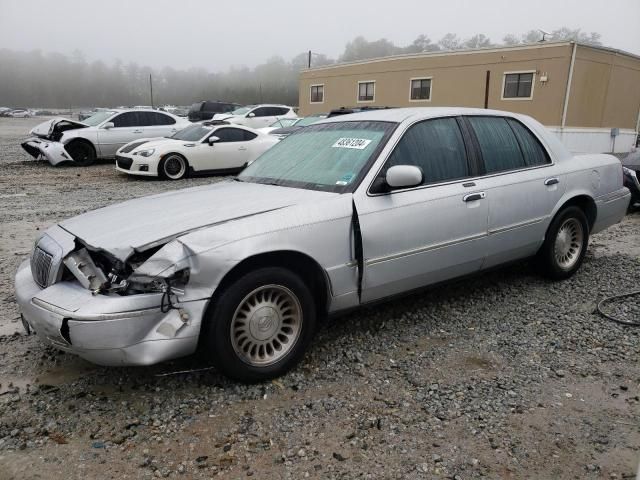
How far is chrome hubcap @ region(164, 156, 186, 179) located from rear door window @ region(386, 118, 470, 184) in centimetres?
853

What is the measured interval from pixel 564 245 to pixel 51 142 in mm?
12928

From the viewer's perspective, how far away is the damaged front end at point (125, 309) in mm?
2586

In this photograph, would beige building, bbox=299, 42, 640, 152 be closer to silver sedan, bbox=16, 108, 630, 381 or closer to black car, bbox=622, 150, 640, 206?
black car, bbox=622, 150, 640, 206

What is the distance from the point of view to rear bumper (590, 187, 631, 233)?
4980 millimetres

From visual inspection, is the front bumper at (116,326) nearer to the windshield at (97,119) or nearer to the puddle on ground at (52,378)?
the puddle on ground at (52,378)

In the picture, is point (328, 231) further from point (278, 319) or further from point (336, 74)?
point (336, 74)

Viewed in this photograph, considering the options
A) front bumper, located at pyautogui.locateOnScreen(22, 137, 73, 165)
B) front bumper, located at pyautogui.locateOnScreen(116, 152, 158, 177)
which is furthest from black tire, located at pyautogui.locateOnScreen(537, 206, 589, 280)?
front bumper, located at pyautogui.locateOnScreen(22, 137, 73, 165)

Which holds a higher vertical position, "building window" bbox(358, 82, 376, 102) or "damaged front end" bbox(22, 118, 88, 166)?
"building window" bbox(358, 82, 376, 102)

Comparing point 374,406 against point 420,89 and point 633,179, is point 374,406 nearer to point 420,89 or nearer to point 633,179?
point 633,179

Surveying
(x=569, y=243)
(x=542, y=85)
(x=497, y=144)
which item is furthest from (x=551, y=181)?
(x=542, y=85)

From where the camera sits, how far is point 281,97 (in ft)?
385

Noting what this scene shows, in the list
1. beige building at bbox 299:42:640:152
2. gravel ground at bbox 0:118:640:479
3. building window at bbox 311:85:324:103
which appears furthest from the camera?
building window at bbox 311:85:324:103

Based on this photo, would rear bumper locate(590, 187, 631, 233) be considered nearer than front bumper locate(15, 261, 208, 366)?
No

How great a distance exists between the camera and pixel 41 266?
3.09 meters
